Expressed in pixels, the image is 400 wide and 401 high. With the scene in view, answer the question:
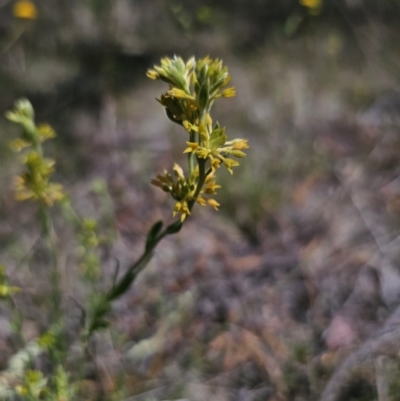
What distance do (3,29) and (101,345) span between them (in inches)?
118

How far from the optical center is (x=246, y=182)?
2.39 meters

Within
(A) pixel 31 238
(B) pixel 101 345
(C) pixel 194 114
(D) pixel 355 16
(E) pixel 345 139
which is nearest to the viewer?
(C) pixel 194 114

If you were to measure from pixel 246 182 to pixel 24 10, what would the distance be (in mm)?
2287

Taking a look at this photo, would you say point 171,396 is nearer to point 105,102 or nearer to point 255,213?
point 255,213

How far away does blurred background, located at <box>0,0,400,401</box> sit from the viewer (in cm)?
173

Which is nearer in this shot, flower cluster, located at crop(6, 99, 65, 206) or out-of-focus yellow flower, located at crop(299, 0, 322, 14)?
flower cluster, located at crop(6, 99, 65, 206)

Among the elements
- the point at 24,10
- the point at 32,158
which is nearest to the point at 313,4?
the point at 24,10

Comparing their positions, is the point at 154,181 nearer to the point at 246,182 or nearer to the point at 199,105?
the point at 199,105

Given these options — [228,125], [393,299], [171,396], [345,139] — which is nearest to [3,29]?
[228,125]

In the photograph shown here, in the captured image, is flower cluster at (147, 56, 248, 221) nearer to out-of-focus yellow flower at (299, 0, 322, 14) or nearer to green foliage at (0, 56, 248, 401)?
green foliage at (0, 56, 248, 401)

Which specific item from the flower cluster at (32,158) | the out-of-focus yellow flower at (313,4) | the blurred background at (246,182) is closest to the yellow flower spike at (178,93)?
the flower cluster at (32,158)

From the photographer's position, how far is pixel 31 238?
89.7 inches

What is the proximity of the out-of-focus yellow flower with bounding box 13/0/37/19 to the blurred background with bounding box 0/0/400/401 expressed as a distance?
0.08ft

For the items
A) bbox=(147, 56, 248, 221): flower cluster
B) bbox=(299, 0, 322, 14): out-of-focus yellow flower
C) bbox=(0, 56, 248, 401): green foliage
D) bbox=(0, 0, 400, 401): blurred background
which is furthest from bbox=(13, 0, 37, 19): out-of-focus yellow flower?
bbox=(147, 56, 248, 221): flower cluster
